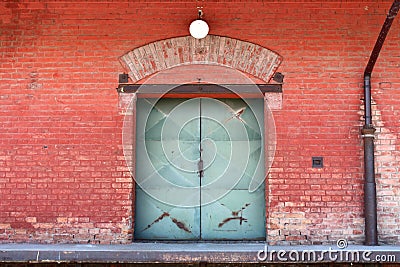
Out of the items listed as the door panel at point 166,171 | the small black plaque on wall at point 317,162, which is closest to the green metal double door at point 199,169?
the door panel at point 166,171

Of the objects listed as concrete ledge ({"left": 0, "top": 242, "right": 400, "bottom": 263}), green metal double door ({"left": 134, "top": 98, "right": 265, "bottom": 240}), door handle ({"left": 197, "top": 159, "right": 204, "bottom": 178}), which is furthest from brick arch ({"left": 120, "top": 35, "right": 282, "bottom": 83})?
concrete ledge ({"left": 0, "top": 242, "right": 400, "bottom": 263})

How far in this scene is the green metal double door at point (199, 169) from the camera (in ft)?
21.2

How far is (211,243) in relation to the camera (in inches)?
248

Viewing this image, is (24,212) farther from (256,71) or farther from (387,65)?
(387,65)

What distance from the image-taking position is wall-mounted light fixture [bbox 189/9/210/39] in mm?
6000

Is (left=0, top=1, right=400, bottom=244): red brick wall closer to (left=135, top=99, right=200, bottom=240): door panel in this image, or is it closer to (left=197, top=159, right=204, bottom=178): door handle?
(left=135, top=99, right=200, bottom=240): door panel

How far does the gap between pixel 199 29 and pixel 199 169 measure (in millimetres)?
1881

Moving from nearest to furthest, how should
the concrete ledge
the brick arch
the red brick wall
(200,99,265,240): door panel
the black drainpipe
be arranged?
the concrete ledge
the black drainpipe
the red brick wall
the brick arch
(200,99,265,240): door panel

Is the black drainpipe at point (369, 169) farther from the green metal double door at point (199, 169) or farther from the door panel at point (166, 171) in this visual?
the door panel at point (166, 171)

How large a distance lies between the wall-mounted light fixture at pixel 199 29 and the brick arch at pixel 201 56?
Answer: 196mm

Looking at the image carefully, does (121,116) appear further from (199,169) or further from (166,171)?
(199,169)

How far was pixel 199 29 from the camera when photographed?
19.7 feet

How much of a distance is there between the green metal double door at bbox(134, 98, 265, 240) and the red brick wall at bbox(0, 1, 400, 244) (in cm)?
40

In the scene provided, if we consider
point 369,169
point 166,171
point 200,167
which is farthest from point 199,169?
point 369,169
